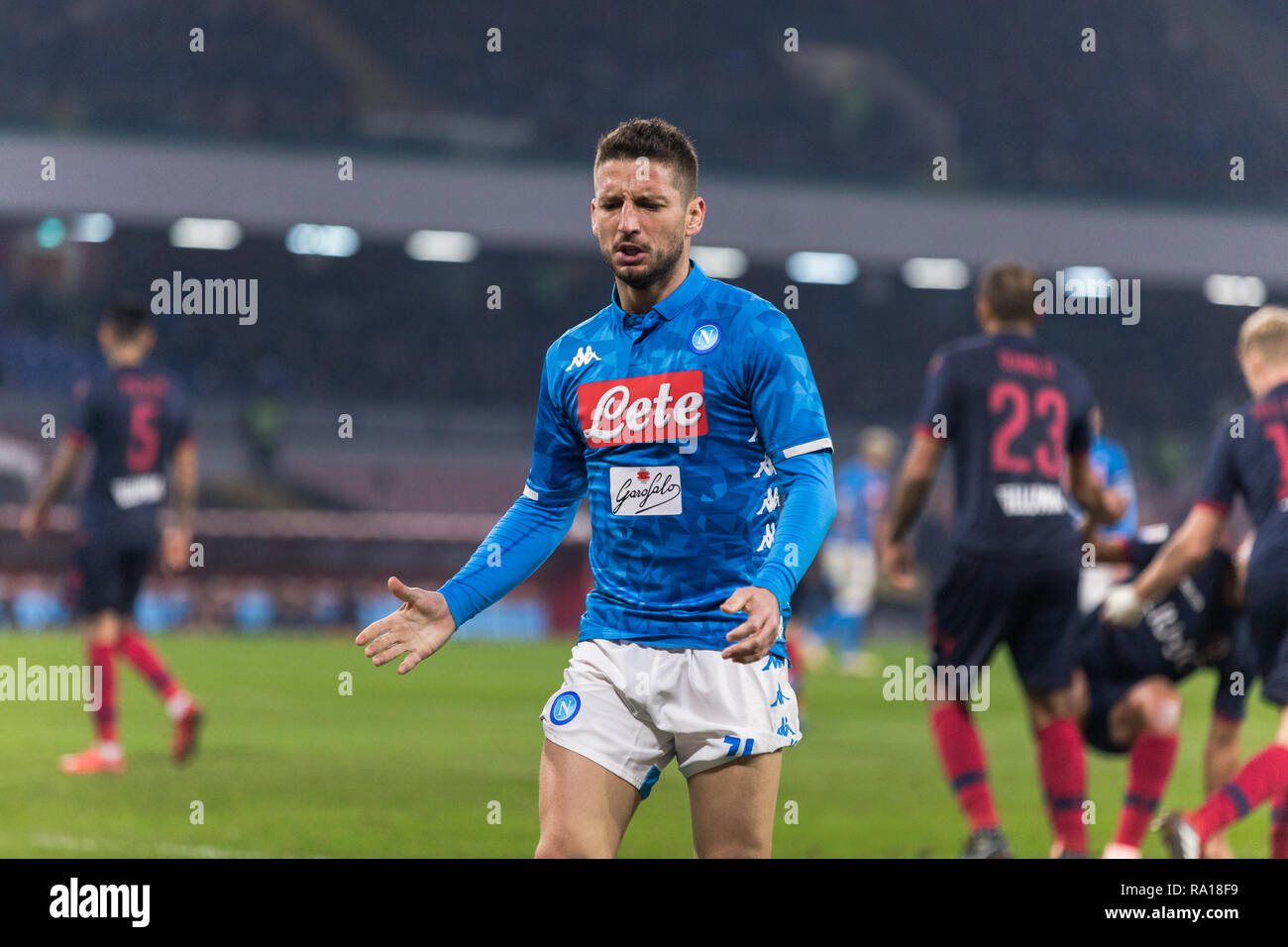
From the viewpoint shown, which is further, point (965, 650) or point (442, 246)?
A: point (442, 246)

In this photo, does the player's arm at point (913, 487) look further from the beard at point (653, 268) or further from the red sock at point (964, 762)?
the beard at point (653, 268)

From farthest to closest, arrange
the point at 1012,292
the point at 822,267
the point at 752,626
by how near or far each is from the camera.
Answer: the point at 822,267
the point at 1012,292
the point at 752,626

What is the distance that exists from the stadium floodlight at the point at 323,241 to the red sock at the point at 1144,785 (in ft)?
71.5

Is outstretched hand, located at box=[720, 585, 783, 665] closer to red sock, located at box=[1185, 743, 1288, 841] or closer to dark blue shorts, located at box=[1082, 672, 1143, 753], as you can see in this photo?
red sock, located at box=[1185, 743, 1288, 841]

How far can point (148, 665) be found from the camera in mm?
8180

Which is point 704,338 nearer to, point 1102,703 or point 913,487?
point 913,487

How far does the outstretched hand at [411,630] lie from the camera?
10.7 feet

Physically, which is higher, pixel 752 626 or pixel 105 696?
pixel 752 626

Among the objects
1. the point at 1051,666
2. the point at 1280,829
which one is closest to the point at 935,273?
the point at 1051,666

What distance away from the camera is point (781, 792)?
7766 mm

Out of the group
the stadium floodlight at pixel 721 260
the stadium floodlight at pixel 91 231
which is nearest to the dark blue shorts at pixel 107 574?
the stadium floodlight at pixel 721 260

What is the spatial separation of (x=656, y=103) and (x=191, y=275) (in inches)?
367
